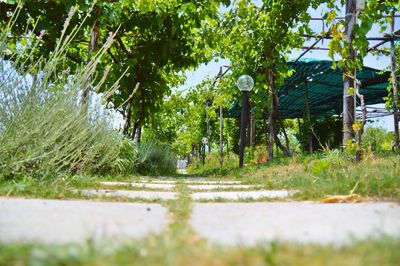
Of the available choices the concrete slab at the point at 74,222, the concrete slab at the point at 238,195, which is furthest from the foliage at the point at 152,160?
the concrete slab at the point at 74,222

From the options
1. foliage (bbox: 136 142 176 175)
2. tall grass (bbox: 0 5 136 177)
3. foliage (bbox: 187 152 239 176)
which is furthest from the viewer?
foliage (bbox: 187 152 239 176)

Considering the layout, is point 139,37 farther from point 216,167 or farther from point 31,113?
point 31,113

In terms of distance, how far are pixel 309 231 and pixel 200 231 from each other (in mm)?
313

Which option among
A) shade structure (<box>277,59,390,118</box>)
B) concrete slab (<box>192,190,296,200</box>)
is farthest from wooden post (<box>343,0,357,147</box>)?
shade structure (<box>277,59,390,118</box>)

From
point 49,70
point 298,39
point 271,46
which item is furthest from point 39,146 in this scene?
point 298,39

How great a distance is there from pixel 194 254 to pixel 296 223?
586 millimetres

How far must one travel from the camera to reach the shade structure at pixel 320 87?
403 inches

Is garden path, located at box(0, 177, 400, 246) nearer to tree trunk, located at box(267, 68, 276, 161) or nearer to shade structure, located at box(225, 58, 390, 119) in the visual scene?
tree trunk, located at box(267, 68, 276, 161)

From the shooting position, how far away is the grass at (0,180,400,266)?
713 millimetres

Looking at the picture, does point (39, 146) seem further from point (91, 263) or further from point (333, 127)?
point (333, 127)

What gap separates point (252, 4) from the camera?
8320 mm

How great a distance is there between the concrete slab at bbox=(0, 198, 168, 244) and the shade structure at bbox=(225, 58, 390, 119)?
795cm

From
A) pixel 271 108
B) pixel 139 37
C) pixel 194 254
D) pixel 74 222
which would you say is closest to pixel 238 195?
pixel 74 222

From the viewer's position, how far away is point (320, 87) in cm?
1272
